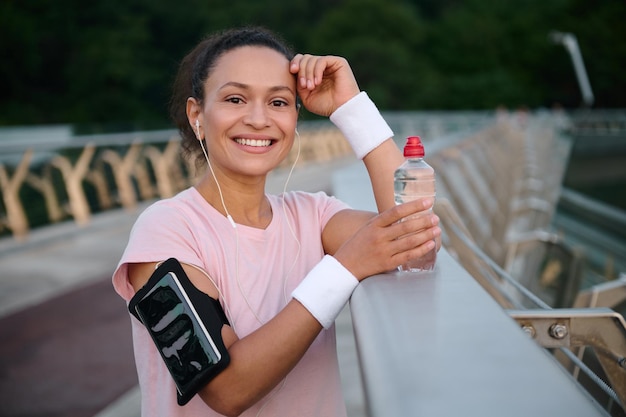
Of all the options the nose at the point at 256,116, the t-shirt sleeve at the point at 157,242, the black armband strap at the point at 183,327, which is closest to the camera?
the black armband strap at the point at 183,327

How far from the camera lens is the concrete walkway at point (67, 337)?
416 centimetres

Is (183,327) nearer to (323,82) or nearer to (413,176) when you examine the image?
(413,176)

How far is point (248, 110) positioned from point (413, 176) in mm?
463

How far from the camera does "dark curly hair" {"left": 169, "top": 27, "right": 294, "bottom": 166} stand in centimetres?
214

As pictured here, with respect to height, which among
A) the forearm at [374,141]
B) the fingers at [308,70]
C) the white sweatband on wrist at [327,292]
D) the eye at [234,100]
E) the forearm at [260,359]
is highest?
the fingers at [308,70]

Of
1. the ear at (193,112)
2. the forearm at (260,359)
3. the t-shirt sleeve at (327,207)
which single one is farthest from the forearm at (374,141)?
the forearm at (260,359)

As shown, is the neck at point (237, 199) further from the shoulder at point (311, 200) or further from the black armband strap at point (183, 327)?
the black armband strap at point (183, 327)

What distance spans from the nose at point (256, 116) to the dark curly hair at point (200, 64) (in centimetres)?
17

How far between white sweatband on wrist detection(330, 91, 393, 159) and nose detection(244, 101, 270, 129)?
294 mm

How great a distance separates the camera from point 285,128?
2148 millimetres

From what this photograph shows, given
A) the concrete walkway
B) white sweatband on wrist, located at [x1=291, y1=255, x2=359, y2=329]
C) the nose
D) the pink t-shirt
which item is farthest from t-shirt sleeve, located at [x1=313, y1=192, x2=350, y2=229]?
the concrete walkway

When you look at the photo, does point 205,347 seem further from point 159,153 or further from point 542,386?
point 159,153

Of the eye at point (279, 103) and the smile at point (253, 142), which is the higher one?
the eye at point (279, 103)

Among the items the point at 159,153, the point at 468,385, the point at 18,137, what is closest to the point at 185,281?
the point at 468,385
